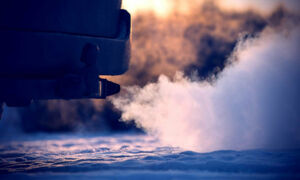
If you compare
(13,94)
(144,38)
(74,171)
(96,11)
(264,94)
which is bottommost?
(74,171)

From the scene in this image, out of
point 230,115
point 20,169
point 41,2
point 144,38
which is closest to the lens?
point 41,2

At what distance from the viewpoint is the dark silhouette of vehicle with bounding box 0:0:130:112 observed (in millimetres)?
3223

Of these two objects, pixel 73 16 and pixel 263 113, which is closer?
pixel 73 16

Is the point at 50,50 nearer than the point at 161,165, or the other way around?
the point at 50,50

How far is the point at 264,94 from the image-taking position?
546 centimetres

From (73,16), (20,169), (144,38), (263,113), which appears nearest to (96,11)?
(73,16)

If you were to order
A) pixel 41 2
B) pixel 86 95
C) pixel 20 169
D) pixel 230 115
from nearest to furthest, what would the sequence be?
pixel 41 2
pixel 86 95
pixel 20 169
pixel 230 115

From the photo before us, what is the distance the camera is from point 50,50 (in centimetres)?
336

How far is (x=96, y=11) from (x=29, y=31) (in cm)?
70

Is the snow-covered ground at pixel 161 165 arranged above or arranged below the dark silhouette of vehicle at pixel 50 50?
below

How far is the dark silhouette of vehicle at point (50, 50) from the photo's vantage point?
10.6 feet

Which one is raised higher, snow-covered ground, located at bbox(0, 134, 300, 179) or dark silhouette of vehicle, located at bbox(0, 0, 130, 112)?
dark silhouette of vehicle, located at bbox(0, 0, 130, 112)

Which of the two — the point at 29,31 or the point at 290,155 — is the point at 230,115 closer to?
the point at 290,155

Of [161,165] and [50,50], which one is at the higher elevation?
[50,50]
